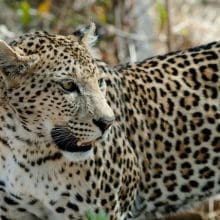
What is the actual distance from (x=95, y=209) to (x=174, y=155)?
1133 mm

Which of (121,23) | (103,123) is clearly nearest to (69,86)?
(103,123)

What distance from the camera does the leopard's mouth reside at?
6.29 meters

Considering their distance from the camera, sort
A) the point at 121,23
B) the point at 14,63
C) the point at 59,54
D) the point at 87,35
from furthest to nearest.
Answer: the point at 121,23, the point at 87,35, the point at 59,54, the point at 14,63

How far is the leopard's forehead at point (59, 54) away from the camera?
6.22 m

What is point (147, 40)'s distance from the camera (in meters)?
12.4

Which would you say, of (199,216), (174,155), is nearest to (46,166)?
(174,155)

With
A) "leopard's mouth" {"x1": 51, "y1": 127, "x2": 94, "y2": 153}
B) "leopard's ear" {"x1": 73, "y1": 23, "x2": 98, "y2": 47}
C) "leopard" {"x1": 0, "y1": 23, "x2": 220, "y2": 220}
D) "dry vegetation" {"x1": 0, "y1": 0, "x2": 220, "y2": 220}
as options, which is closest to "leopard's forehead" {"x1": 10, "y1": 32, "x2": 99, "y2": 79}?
"leopard" {"x1": 0, "y1": 23, "x2": 220, "y2": 220}

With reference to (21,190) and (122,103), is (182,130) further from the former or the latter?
(21,190)

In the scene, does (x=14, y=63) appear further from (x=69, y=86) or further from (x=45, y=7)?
(x=45, y=7)

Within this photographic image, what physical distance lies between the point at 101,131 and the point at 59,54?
25.3 inches

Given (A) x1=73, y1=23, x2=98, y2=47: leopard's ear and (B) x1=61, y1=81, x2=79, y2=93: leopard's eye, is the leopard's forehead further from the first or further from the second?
(A) x1=73, y1=23, x2=98, y2=47: leopard's ear

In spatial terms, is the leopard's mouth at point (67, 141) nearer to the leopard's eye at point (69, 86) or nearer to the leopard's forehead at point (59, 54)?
the leopard's eye at point (69, 86)

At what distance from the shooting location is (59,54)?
6258 mm

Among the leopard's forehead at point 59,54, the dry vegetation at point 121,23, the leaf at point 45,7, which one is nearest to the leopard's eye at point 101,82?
the leopard's forehead at point 59,54
